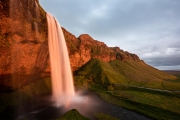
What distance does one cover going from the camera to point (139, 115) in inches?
1339

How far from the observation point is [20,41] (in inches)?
1534

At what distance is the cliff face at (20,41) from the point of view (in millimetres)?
34656

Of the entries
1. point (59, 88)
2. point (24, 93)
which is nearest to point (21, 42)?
point (24, 93)

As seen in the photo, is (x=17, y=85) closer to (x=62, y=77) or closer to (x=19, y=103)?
(x=19, y=103)

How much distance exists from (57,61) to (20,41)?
16436mm

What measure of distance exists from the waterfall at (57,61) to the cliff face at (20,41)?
2.72 meters

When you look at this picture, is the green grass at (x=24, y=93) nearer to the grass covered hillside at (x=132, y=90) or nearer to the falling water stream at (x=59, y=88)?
the falling water stream at (x=59, y=88)

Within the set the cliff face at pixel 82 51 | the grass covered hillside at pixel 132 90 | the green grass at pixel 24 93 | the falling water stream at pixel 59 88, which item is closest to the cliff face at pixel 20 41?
the green grass at pixel 24 93

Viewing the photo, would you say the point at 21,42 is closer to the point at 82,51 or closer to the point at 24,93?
the point at 24,93

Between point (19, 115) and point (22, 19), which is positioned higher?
point (22, 19)

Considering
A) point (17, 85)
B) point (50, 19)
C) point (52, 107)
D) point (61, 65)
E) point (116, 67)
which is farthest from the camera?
point (116, 67)

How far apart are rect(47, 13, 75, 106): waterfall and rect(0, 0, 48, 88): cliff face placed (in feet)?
8.92

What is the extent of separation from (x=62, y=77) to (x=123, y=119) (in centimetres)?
3340

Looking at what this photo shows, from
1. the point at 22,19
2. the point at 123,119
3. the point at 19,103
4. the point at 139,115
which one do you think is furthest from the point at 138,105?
the point at 22,19
